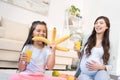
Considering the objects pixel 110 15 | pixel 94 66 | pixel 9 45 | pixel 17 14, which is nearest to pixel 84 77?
pixel 94 66

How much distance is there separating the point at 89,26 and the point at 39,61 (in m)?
3.54

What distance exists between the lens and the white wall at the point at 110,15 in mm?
4258

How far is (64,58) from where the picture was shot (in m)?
3.99

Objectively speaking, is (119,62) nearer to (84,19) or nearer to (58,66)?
(58,66)

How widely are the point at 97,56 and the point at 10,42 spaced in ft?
4.76

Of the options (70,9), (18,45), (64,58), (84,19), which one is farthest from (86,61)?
(84,19)

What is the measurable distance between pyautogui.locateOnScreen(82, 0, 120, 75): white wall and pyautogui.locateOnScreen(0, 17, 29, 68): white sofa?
193 cm

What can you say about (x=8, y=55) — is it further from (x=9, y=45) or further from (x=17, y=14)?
(x=17, y=14)

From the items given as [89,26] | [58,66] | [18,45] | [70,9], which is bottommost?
[58,66]

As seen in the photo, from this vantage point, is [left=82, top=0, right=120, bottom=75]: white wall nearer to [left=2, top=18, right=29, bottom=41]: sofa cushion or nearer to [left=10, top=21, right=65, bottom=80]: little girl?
[left=2, top=18, right=29, bottom=41]: sofa cushion

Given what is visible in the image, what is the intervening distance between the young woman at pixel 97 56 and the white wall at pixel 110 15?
2.13 m

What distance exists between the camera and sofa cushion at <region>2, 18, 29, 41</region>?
11.2ft

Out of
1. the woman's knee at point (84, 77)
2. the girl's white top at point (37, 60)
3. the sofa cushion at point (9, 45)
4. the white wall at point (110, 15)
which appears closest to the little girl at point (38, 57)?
the girl's white top at point (37, 60)

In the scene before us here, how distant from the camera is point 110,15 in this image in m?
4.63
